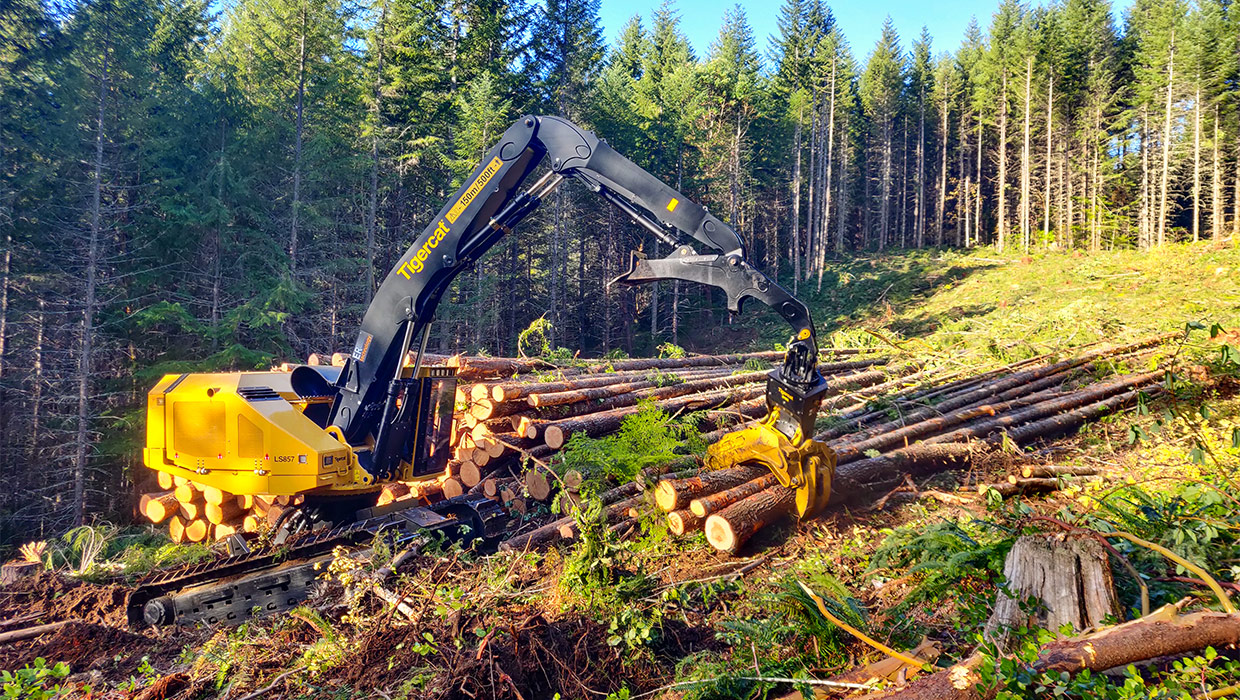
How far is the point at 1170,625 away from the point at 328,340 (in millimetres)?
23045

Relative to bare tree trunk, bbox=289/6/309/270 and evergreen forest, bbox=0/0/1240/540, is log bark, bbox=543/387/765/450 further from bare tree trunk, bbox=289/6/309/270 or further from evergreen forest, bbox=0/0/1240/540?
bare tree trunk, bbox=289/6/309/270

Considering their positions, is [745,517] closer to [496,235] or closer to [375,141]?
[496,235]

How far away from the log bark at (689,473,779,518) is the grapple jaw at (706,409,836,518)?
0.21 m

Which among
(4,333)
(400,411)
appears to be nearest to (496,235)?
(400,411)

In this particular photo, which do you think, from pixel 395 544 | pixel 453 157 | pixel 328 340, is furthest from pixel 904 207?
pixel 395 544

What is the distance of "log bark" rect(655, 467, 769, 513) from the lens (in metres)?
6.60

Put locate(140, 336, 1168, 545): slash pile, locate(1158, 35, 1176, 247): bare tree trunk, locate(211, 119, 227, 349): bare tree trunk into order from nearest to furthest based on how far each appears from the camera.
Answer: locate(140, 336, 1168, 545): slash pile, locate(211, 119, 227, 349): bare tree trunk, locate(1158, 35, 1176, 247): bare tree trunk

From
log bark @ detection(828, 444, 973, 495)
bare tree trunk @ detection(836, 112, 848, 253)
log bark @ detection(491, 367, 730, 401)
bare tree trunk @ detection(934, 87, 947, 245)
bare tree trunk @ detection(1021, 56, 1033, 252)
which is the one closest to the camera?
log bark @ detection(828, 444, 973, 495)

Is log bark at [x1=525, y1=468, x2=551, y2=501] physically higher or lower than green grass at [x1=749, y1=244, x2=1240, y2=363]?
lower

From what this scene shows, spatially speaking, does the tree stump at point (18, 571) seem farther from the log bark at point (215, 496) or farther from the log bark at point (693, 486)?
the log bark at point (693, 486)

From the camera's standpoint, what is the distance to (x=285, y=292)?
1767cm

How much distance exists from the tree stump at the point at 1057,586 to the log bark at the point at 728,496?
3171 millimetres

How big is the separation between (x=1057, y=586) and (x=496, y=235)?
598 cm

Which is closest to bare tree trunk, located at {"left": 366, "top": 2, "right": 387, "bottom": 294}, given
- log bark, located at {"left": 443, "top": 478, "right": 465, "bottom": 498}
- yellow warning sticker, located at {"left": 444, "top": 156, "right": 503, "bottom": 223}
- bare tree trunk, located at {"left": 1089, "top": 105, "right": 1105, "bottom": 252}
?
log bark, located at {"left": 443, "top": 478, "right": 465, "bottom": 498}
